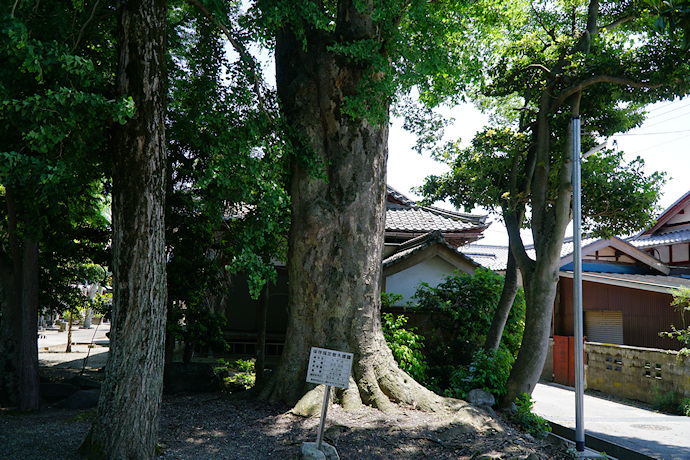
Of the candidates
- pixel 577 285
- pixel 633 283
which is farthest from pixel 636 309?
pixel 577 285

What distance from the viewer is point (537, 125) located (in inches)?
456

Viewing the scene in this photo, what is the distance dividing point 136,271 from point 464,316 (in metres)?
8.01

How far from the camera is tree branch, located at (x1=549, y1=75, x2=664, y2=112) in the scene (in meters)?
9.22

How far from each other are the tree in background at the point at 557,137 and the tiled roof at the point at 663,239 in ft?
48.3

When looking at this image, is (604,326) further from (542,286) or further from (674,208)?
(542,286)

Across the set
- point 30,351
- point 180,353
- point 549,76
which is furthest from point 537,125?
point 180,353

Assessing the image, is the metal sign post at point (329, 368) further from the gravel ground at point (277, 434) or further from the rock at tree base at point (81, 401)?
the rock at tree base at point (81, 401)

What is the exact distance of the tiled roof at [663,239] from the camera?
23500mm

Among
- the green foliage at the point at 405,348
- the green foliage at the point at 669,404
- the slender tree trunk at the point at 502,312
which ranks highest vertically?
the slender tree trunk at the point at 502,312

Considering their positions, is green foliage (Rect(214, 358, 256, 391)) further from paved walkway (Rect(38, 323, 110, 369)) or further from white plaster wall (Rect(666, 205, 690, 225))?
white plaster wall (Rect(666, 205, 690, 225))

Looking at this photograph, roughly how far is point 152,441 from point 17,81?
500 centimetres

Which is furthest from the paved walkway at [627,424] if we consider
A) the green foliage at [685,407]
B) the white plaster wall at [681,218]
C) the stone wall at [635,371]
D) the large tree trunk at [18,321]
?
the white plaster wall at [681,218]

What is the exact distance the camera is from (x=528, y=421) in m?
9.36

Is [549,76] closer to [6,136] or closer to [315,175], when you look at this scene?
[315,175]
